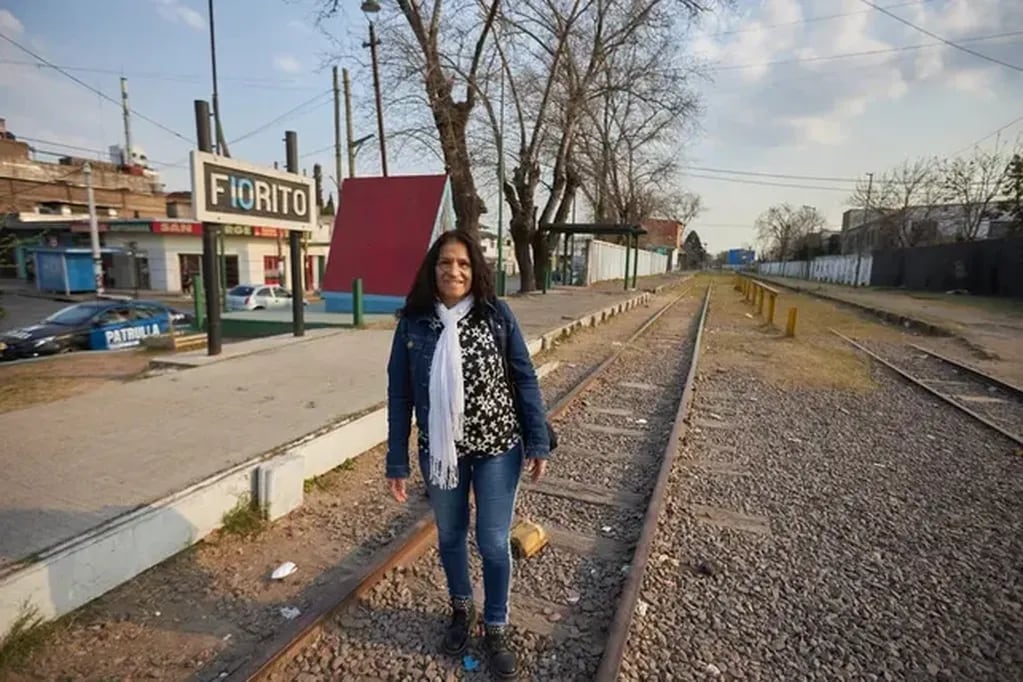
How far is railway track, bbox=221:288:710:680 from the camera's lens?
95.1 inches

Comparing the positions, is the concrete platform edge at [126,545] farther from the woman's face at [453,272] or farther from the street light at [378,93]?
the street light at [378,93]

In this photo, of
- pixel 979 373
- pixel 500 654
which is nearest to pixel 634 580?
pixel 500 654

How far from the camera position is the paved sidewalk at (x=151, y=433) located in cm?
300

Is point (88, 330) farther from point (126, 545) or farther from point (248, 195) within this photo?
point (126, 545)

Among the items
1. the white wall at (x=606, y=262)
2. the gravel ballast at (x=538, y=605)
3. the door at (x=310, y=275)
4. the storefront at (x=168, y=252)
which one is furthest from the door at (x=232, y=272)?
the gravel ballast at (x=538, y=605)

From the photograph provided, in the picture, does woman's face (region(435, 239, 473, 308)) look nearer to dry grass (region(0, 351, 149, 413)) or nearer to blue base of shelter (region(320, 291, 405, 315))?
dry grass (region(0, 351, 149, 413))

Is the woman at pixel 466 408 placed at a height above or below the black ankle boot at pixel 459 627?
above

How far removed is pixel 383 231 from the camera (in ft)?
51.8

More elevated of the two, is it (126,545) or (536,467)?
(536,467)

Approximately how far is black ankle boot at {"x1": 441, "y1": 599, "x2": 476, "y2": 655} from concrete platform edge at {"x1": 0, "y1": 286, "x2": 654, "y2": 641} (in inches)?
67.8

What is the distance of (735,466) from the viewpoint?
4.96 m

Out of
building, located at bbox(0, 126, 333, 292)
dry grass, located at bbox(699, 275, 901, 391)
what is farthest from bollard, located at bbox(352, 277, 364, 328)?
building, located at bbox(0, 126, 333, 292)

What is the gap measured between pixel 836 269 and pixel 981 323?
36515mm

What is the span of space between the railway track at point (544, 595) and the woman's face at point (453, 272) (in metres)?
1.62
